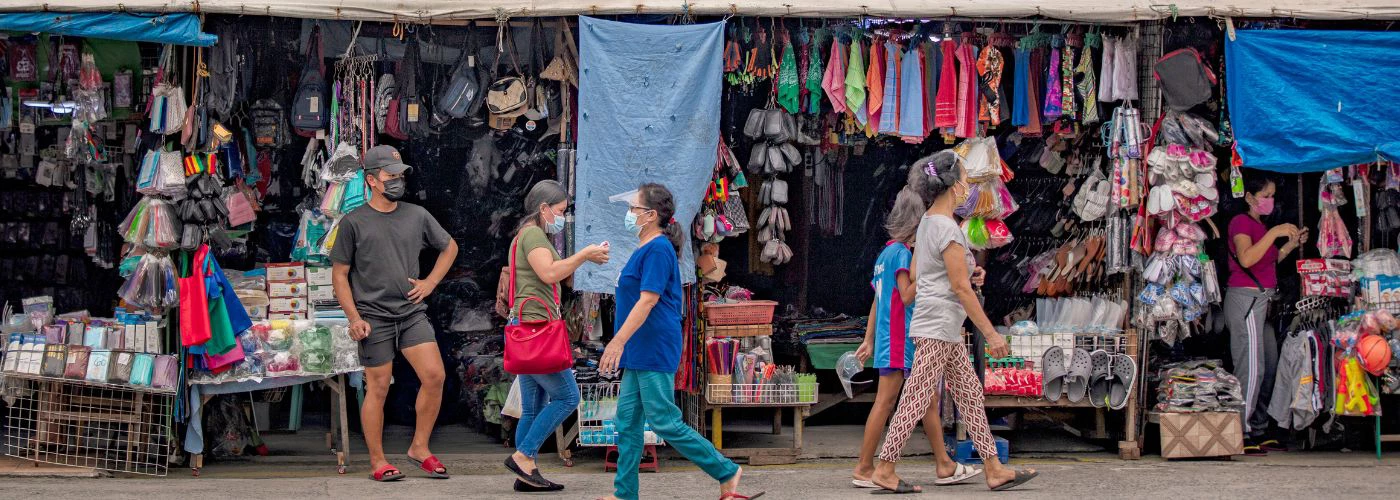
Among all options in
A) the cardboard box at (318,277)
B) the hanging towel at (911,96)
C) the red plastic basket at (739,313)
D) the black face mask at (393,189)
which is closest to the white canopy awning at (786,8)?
the hanging towel at (911,96)

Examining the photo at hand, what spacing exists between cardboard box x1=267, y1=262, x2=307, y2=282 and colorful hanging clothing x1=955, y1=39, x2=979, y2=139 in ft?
14.5

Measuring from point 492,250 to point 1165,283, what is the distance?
4.67 meters

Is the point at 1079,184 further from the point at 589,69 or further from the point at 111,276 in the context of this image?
the point at 111,276

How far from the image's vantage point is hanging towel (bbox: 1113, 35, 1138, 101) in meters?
9.25

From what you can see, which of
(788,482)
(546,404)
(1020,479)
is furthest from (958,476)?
(546,404)

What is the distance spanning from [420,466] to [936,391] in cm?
314

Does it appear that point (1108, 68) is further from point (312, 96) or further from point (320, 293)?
point (320, 293)

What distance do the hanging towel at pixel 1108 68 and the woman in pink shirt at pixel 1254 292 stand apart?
4.59 ft

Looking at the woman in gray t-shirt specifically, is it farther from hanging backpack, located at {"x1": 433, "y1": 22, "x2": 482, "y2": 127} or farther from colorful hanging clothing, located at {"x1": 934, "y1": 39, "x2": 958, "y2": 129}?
hanging backpack, located at {"x1": 433, "y1": 22, "x2": 482, "y2": 127}

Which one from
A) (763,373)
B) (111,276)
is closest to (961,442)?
(763,373)

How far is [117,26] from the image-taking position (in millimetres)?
8227

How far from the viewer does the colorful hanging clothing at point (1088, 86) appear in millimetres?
9417

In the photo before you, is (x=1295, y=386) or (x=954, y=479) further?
(x=1295, y=386)

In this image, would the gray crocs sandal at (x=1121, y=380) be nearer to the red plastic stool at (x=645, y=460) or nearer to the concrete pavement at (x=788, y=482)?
the concrete pavement at (x=788, y=482)
